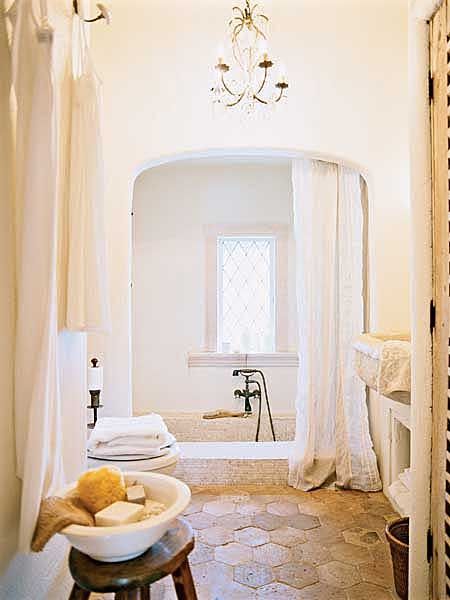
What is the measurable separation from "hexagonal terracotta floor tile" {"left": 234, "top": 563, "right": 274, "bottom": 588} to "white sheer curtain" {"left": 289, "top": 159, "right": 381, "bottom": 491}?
1075 millimetres

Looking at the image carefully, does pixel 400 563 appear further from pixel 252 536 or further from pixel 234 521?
pixel 234 521

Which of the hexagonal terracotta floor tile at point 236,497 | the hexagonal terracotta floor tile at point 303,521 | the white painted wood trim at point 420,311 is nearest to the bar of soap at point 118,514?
the white painted wood trim at point 420,311

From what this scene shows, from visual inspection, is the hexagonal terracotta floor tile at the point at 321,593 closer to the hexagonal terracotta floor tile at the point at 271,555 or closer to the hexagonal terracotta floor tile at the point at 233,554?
the hexagonal terracotta floor tile at the point at 271,555

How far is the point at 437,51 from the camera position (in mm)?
1782

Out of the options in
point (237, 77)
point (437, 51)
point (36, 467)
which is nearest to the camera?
point (36, 467)

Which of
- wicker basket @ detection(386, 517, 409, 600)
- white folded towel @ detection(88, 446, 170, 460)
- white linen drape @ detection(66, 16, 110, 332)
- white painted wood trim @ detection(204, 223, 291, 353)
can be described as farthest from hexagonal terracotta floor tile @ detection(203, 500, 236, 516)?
white painted wood trim @ detection(204, 223, 291, 353)

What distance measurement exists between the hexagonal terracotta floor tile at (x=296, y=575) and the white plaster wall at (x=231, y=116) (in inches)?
54.9

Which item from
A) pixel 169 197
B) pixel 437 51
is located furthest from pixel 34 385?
pixel 169 197

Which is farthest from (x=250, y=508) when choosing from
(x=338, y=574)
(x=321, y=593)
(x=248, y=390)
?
(x=248, y=390)

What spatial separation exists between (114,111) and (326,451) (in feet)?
8.37

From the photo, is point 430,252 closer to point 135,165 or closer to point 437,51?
point 437,51

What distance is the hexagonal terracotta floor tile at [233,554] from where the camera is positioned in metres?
2.57

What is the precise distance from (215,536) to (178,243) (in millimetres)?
3273

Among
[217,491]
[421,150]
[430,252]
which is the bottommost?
[217,491]
